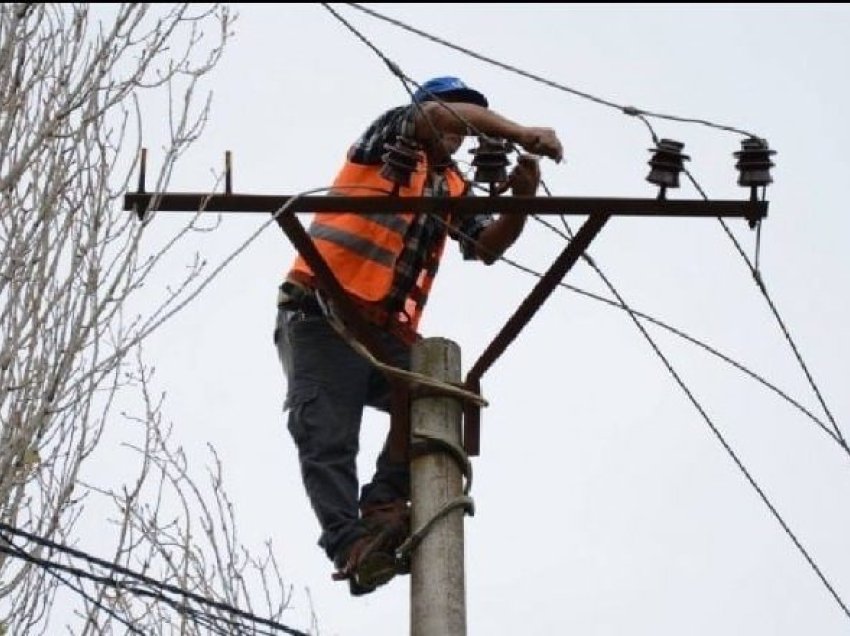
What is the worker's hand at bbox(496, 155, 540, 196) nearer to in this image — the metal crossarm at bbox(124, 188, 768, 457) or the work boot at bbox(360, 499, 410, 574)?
the metal crossarm at bbox(124, 188, 768, 457)

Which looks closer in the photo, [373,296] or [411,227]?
[373,296]

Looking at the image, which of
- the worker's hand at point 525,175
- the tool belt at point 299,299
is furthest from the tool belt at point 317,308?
the worker's hand at point 525,175

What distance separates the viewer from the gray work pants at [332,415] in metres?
5.19

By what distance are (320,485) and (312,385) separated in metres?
Result: 0.35

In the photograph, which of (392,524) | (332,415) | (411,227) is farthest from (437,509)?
(411,227)

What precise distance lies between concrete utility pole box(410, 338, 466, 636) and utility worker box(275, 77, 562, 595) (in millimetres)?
232

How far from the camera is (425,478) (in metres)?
4.73

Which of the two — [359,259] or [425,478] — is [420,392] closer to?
[425,478]

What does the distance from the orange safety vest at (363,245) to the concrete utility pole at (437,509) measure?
692 mm

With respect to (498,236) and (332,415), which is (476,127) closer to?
(498,236)

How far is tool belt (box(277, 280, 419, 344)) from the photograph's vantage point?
5531 mm

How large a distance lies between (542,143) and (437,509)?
1133 millimetres

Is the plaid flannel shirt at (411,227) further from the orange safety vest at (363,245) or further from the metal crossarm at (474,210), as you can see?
the metal crossarm at (474,210)

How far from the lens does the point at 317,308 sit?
18.1 feet
